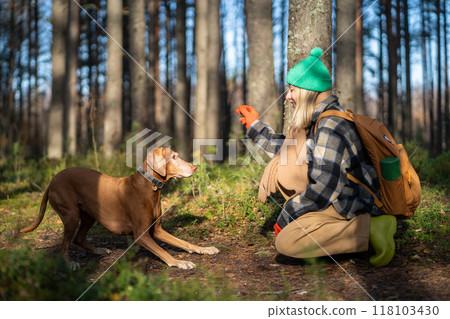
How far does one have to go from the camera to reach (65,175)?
4344 millimetres

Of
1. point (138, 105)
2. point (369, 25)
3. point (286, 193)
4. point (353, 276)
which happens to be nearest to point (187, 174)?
point (286, 193)

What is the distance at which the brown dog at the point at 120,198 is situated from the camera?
418cm

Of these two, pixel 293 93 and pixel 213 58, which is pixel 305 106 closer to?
pixel 293 93

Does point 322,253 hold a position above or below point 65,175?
below

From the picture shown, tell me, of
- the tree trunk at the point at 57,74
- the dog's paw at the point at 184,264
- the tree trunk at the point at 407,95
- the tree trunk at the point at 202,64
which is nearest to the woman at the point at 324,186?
the dog's paw at the point at 184,264

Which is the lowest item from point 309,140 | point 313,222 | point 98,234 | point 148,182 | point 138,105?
point 98,234

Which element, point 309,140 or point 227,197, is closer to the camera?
point 309,140

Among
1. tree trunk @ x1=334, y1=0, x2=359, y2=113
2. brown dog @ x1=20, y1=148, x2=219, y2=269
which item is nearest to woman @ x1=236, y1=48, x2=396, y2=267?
brown dog @ x1=20, y1=148, x2=219, y2=269

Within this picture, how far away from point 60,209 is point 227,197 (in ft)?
8.67

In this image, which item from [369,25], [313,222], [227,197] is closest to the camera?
[313,222]

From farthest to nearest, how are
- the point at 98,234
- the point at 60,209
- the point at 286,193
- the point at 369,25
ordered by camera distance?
the point at 369,25, the point at 98,234, the point at 60,209, the point at 286,193

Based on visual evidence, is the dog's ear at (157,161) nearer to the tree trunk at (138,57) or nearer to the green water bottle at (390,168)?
the green water bottle at (390,168)

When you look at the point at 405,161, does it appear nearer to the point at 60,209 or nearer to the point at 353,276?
the point at 353,276

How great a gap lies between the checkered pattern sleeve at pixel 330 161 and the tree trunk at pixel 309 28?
6.72 ft
